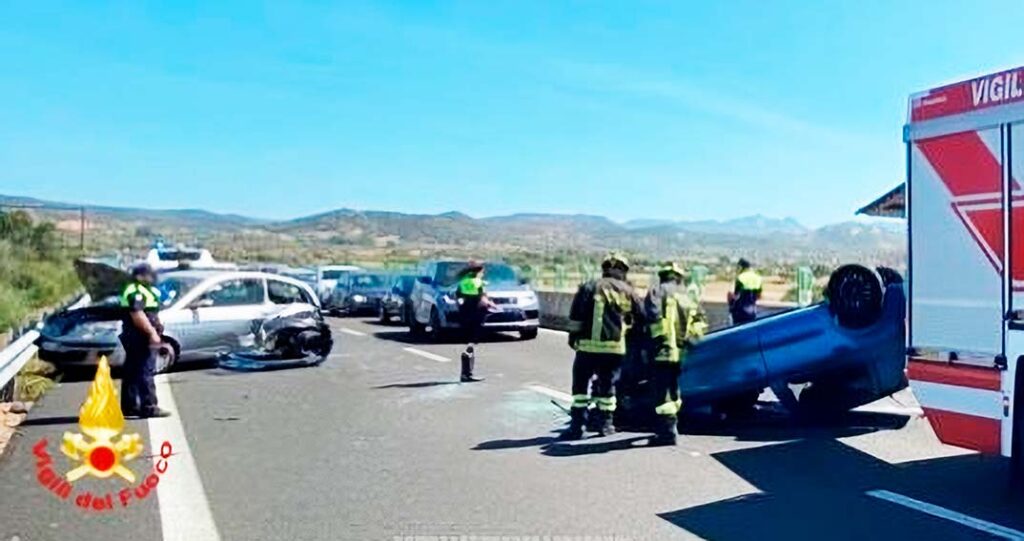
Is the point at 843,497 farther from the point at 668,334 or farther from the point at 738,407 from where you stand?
the point at 738,407

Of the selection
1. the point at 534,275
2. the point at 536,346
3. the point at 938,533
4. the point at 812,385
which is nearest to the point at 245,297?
the point at 536,346

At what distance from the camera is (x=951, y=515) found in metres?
7.06

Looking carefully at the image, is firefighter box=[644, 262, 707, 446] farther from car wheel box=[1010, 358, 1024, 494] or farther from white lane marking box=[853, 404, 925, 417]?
car wheel box=[1010, 358, 1024, 494]

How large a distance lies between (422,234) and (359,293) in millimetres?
59788

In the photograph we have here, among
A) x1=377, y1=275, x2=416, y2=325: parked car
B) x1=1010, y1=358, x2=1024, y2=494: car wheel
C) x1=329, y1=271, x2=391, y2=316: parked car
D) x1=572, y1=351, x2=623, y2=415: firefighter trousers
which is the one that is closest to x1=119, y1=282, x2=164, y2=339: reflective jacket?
x1=572, y1=351, x2=623, y2=415: firefighter trousers

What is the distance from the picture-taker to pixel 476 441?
10094 millimetres

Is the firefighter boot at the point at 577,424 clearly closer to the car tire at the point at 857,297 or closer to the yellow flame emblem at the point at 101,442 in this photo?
the car tire at the point at 857,297

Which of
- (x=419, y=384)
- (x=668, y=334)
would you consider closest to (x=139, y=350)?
(x=419, y=384)

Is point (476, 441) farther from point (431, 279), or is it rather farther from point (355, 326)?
point (355, 326)

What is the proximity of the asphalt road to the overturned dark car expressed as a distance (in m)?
0.33

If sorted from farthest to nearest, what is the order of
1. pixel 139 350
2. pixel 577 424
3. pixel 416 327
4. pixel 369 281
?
pixel 369 281
pixel 416 327
pixel 139 350
pixel 577 424

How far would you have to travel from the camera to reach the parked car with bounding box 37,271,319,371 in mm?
15289

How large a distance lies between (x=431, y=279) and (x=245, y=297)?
7.43m

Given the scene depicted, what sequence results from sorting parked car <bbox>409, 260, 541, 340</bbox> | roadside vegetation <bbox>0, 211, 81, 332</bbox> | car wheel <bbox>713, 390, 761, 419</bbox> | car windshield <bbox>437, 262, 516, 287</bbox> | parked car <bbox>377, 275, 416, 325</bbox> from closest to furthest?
car wheel <bbox>713, 390, 761, 419</bbox> < parked car <bbox>409, 260, 541, 340</bbox> < car windshield <bbox>437, 262, 516, 287</bbox> < roadside vegetation <bbox>0, 211, 81, 332</bbox> < parked car <bbox>377, 275, 416, 325</bbox>
